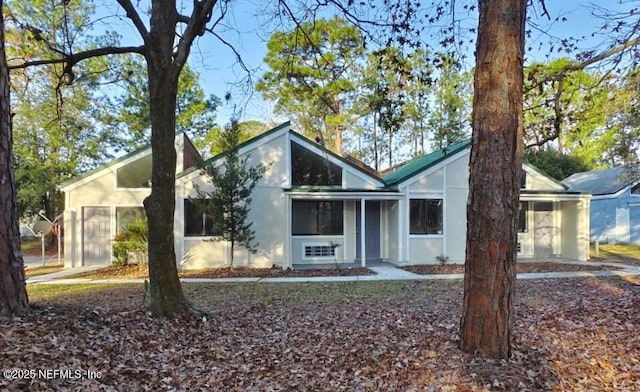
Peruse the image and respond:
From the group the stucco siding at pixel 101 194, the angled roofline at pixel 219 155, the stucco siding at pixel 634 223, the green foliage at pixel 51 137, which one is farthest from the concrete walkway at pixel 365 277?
the stucco siding at pixel 634 223

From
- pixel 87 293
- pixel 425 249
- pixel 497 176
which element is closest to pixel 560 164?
pixel 425 249

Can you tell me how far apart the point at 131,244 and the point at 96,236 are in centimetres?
212

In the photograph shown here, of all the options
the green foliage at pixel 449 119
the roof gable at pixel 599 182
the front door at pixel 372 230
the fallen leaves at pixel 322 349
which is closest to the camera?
the fallen leaves at pixel 322 349

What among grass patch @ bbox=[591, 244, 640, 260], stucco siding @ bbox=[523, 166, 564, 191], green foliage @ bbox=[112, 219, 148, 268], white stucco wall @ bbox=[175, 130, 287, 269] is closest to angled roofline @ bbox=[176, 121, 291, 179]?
white stucco wall @ bbox=[175, 130, 287, 269]

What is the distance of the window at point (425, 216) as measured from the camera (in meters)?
13.9

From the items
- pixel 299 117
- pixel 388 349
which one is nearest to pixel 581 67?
pixel 388 349

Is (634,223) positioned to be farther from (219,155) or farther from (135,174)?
(135,174)

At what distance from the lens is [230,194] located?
39.0 feet

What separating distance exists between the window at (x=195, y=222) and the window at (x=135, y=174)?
236cm

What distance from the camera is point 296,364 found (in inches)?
166

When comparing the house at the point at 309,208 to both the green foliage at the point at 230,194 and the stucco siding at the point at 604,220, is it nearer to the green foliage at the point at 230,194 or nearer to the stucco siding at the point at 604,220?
the green foliage at the point at 230,194

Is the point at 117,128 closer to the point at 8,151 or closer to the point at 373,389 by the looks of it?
the point at 8,151

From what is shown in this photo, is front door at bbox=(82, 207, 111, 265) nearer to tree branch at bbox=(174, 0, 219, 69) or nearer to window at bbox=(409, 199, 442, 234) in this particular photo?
tree branch at bbox=(174, 0, 219, 69)

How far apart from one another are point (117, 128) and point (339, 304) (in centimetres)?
2156
